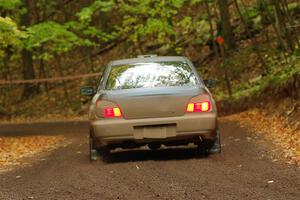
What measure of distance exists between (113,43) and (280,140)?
25.2 metres

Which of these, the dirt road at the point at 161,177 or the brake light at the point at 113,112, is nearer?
the dirt road at the point at 161,177

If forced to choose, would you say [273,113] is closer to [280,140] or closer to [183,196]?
[280,140]

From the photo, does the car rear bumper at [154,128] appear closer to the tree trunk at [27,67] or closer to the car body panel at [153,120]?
the car body panel at [153,120]

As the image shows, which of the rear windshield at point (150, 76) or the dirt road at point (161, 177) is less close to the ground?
the rear windshield at point (150, 76)

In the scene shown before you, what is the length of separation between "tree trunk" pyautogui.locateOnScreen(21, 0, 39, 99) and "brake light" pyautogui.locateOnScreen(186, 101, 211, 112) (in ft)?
69.7

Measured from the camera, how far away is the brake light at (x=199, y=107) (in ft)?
30.3

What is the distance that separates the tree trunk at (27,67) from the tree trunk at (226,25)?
9443mm

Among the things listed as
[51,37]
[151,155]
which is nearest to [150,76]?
[151,155]

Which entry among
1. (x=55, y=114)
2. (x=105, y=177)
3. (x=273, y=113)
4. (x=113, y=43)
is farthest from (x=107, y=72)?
(x=113, y=43)

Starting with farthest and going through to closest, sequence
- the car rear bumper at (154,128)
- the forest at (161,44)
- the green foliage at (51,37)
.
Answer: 1. the green foliage at (51,37)
2. the forest at (161,44)
3. the car rear bumper at (154,128)

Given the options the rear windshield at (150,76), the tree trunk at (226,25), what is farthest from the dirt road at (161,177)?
the tree trunk at (226,25)

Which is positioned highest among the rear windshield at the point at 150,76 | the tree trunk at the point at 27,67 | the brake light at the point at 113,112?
the rear windshield at the point at 150,76

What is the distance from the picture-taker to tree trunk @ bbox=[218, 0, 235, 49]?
2619 cm

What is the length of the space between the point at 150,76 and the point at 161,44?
69.1ft
